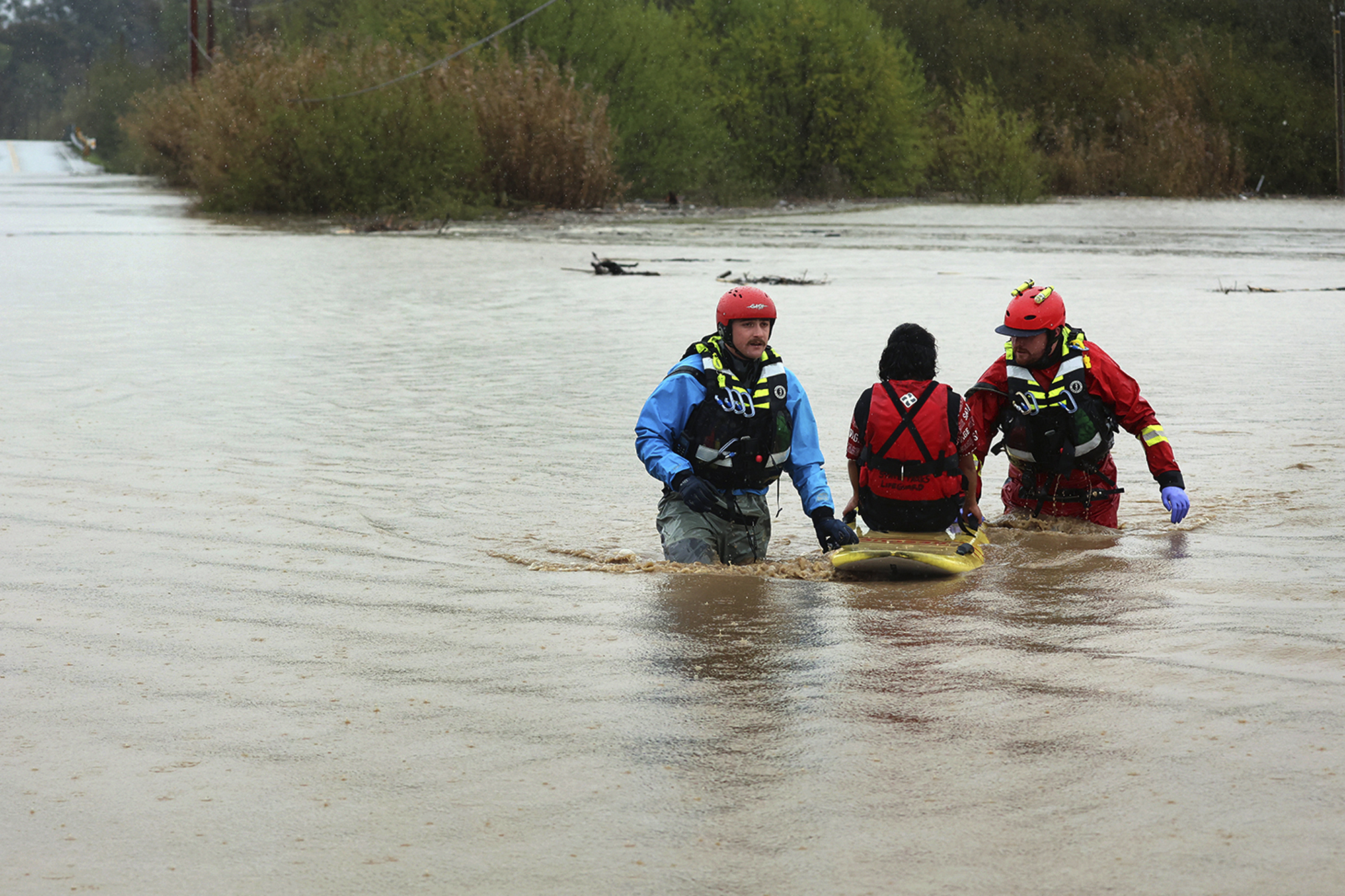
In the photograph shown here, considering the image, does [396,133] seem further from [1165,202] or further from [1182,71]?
[1182,71]

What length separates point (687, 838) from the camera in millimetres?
3883

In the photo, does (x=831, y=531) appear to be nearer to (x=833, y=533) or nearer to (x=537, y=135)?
(x=833, y=533)

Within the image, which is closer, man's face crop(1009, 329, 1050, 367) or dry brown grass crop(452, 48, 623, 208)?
man's face crop(1009, 329, 1050, 367)

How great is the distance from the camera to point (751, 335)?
22.1 ft

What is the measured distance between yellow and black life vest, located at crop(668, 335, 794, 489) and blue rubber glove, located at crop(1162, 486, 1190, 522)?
67.6 inches

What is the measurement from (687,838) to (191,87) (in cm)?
5379

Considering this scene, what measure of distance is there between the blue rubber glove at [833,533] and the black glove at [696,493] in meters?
0.43

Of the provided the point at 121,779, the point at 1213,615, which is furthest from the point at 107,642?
the point at 1213,615

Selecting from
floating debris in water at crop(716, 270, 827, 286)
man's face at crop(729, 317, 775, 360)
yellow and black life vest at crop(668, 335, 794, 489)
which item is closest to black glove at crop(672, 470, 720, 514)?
yellow and black life vest at crop(668, 335, 794, 489)

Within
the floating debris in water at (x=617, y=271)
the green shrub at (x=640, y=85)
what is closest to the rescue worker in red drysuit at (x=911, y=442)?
the floating debris in water at (x=617, y=271)

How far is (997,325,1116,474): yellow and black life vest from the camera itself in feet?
24.6

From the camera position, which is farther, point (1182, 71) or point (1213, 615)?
point (1182, 71)

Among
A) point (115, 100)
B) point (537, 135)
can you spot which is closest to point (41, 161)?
point (115, 100)

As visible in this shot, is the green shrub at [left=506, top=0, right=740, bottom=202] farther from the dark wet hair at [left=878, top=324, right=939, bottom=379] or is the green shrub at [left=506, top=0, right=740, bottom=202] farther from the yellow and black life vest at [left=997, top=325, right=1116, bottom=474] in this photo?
the dark wet hair at [left=878, top=324, right=939, bottom=379]
